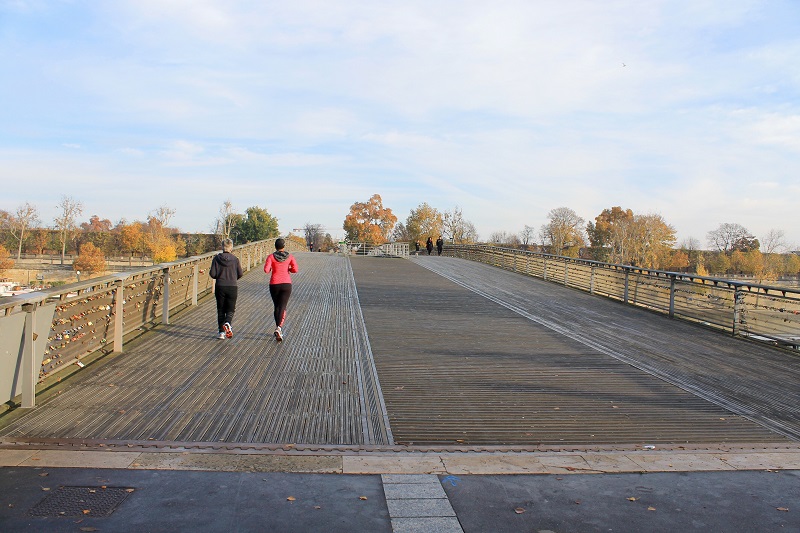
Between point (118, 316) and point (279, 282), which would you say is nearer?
point (118, 316)

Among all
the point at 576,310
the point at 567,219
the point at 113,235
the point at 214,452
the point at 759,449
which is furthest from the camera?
the point at 113,235

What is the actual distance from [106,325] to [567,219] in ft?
308

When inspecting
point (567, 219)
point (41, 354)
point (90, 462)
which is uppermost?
point (567, 219)

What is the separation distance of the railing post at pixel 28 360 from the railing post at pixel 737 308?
12284 mm

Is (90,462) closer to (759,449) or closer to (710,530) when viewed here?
(710,530)

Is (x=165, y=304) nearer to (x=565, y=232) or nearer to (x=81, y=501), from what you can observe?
(x=81, y=501)

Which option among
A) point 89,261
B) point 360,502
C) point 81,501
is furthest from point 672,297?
point 89,261

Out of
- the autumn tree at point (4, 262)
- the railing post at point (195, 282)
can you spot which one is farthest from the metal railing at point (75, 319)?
the autumn tree at point (4, 262)

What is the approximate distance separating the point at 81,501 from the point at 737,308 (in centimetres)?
1247

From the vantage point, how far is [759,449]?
5.57 metres

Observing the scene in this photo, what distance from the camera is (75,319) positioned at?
7.11 m

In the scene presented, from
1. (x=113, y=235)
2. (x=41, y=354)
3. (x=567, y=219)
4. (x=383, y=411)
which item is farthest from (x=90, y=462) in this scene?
(x=113, y=235)

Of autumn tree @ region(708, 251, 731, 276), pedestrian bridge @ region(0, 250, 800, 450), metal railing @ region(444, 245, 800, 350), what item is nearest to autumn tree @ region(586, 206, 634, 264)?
autumn tree @ region(708, 251, 731, 276)

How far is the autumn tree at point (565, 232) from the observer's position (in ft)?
309
